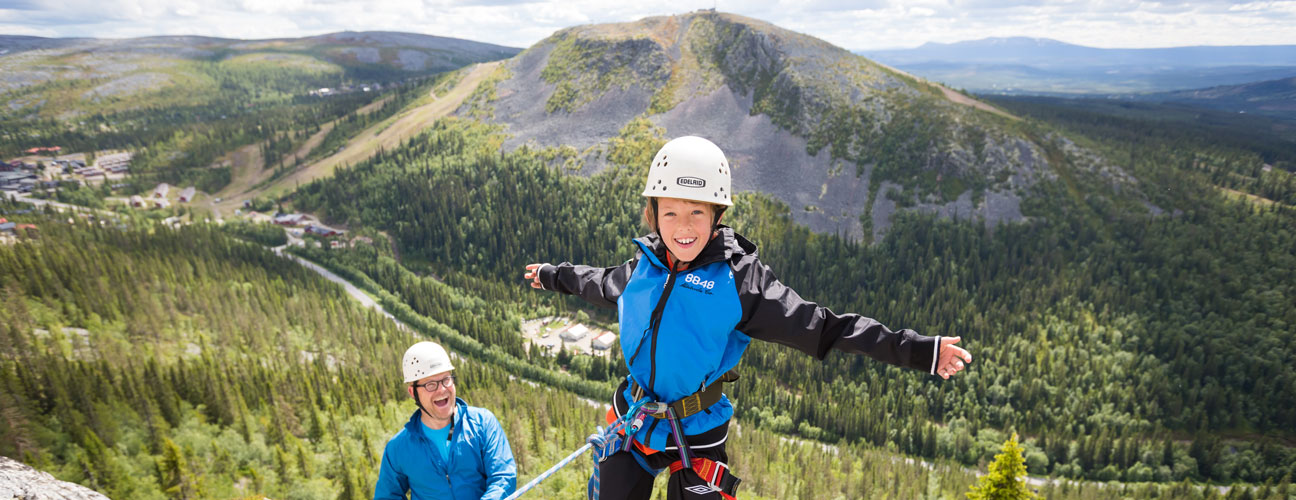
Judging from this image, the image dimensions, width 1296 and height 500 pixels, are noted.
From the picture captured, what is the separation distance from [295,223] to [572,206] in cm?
6580

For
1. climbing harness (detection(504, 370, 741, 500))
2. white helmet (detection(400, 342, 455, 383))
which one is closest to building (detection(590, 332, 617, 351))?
white helmet (detection(400, 342, 455, 383))

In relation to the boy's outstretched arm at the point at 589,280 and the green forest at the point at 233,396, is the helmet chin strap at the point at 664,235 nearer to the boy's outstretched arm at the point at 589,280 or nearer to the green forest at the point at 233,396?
the boy's outstretched arm at the point at 589,280

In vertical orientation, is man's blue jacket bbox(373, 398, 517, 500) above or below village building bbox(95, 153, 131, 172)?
above

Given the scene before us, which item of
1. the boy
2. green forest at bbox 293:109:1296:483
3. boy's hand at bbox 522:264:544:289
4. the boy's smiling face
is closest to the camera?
the boy

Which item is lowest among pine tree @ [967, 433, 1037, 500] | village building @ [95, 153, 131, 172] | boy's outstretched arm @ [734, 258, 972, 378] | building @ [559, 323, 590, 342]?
building @ [559, 323, 590, 342]

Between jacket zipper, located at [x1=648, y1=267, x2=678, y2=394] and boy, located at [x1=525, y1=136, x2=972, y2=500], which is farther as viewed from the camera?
jacket zipper, located at [x1=648, y1=267, x2=678, y2=394]

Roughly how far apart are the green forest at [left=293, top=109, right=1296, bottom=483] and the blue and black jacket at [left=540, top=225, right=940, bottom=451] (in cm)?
6897

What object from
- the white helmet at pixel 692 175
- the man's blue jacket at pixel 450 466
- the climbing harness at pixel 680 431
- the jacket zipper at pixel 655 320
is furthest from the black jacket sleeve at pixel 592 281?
the man's blue jacket at pixel 450 466

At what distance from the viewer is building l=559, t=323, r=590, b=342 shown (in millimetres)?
85750

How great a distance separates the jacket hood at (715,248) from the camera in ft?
20.9

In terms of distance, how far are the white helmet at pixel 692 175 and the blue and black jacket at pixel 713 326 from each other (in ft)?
2.16

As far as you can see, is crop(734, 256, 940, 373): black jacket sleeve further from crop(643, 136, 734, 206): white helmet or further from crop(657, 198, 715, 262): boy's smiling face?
crop(643, 136, 734, 206): white helmet

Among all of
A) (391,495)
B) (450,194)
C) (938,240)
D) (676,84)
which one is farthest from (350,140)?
(391,495)

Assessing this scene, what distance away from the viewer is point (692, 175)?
6289mm
